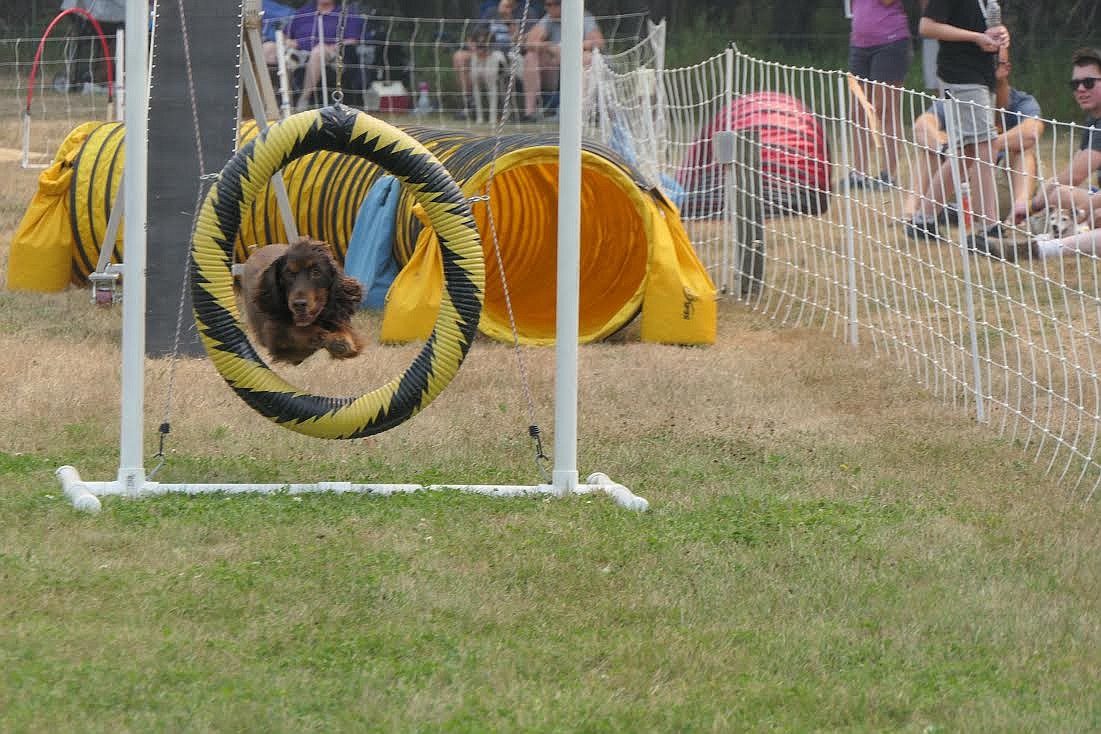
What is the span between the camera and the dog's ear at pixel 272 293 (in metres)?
5.69

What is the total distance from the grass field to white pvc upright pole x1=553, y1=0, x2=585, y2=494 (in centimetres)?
18

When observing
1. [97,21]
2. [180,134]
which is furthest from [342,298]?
[97,21]

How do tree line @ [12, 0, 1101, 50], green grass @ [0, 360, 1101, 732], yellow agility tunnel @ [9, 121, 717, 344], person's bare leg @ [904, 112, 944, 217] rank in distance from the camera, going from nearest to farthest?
green grass @ [0, 360, 1101, 732], person's bare leg @ [904, 112, 944, 217], yellow agility tunnel @ [9, 121, 717, 344], tree line @ [12, 0, 1101, 50]

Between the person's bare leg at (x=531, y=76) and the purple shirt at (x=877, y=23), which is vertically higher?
the purple shirt at (x=877, y=23)

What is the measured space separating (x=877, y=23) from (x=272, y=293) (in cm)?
666

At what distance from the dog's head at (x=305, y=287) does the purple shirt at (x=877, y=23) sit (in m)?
6.36

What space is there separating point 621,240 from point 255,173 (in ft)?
13.0

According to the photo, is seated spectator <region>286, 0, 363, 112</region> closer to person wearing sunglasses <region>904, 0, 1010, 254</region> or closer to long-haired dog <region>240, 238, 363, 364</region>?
person wearing sunglasses <region>904, 0, 1010, 254</region>

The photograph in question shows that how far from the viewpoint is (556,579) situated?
4.07 meters

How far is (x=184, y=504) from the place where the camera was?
4.66m

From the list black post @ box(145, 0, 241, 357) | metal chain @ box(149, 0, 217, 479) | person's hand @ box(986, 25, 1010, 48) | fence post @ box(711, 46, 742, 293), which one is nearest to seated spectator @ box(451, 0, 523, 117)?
fence post @ box(711, 46, 742, 293)

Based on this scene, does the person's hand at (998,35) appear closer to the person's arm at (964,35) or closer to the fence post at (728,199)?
the person's arm at (964,35)

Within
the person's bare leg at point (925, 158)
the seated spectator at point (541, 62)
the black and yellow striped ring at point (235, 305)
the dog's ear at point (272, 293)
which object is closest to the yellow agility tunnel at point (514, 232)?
the person's bare leg at point (925, 158)

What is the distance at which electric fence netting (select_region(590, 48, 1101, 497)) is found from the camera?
600cm
